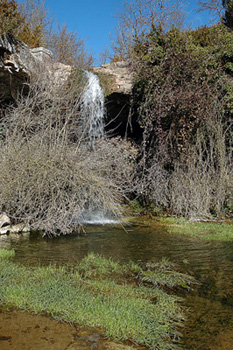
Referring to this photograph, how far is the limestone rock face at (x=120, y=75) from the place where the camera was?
36.9 feet

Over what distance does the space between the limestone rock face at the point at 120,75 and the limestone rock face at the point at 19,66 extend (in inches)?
67.2

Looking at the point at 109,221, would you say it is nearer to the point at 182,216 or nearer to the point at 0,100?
the point at 182,216

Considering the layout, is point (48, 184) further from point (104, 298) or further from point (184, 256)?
point (104, 298)

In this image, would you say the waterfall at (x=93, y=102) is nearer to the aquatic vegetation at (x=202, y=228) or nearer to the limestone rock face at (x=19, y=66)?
the limestone rock face at (x=19, y=66)

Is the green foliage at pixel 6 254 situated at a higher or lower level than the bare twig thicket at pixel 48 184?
lower

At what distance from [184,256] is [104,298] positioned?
2.37 m

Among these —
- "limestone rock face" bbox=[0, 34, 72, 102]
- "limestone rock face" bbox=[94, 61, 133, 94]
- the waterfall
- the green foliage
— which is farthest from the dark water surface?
"limestone rock face" bbox=[94, 61, 133, 94]

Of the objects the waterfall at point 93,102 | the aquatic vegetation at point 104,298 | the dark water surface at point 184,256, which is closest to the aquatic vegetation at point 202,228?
the dark water surface at point 184,256

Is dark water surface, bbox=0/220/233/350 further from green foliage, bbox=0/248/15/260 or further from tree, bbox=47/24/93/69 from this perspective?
tree, bbox=47/24/93/69

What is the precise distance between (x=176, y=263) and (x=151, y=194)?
17.7ft

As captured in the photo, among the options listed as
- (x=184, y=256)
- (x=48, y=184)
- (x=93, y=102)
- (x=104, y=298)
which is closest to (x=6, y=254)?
(x=48, y=184)

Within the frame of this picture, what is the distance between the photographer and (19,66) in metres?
9.31

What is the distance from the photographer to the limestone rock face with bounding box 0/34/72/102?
9062mm

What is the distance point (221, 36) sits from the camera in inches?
430
